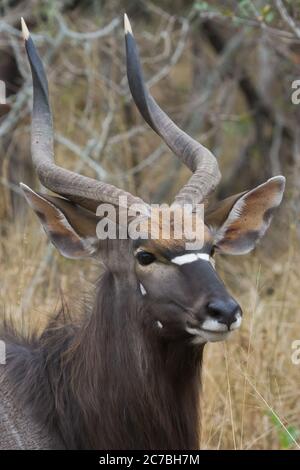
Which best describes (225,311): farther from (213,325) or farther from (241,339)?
(241,339)

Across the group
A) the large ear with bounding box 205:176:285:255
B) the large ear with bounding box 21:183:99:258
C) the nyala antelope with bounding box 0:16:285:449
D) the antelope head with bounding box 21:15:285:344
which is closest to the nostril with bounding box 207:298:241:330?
the antelope head with bounding box 21:15:285:344

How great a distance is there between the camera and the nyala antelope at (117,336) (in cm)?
466

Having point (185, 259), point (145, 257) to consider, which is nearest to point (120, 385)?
point (145, 257)

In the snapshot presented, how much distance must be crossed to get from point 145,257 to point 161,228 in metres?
0.15

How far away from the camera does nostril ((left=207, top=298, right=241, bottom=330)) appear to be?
13.9 feet

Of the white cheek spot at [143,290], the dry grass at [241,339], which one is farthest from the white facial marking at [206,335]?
the dry grass at [241,339]

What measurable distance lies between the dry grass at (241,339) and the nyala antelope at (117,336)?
36 cm

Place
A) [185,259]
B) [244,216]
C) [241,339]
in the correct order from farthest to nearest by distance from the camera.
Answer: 1. [241,339]
2. [244,216]
3. [185,259]

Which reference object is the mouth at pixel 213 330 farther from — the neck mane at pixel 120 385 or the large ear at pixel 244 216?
the large ear at pixel 244 216

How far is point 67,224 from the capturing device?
4.98m

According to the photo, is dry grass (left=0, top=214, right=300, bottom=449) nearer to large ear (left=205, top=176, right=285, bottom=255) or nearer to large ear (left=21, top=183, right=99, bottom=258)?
large ear (left=21, top=183, right=99, bottom=258)

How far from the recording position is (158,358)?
4734mm

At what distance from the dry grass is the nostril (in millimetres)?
1162

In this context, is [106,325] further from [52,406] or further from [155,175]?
[155,175]
